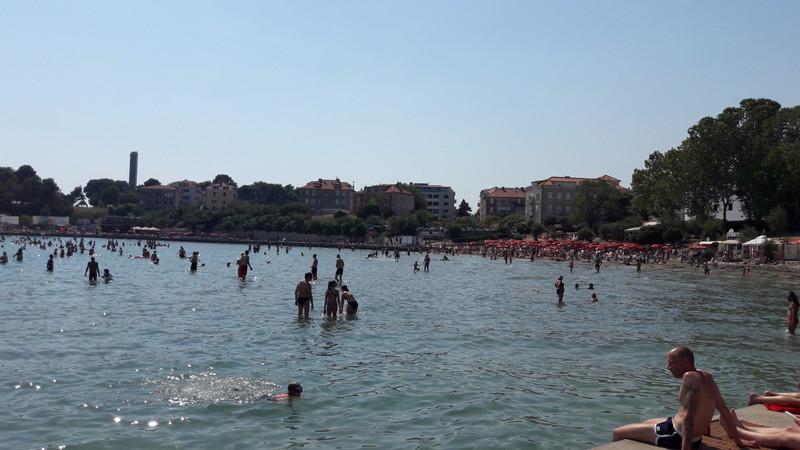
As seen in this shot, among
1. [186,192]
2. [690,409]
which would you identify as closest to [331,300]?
[690,409]

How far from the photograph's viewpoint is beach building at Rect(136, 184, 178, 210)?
546 feet

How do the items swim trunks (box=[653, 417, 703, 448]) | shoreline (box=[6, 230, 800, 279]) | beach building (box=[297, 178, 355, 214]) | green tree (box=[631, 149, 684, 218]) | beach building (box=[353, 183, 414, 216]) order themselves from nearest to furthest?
swim trunks (box=[653, 417, 703, 448]) < shoreline (box=[6, 230, 800, 279]) < green tree (box=[631, 149, 684, 218]) < beach building (box=[353, 183, 414, 216]) < beach building (box=[297, 178, 355, 214])

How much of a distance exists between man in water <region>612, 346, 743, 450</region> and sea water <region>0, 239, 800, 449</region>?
237 centimetres

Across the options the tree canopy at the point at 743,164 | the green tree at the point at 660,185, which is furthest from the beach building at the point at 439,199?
the tree canopy at the point at 743,164

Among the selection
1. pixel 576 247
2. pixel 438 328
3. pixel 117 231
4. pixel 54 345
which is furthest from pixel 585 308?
pixel 117 231

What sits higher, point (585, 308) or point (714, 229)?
point (714, 229)

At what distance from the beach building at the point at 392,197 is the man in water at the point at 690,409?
125424 mm

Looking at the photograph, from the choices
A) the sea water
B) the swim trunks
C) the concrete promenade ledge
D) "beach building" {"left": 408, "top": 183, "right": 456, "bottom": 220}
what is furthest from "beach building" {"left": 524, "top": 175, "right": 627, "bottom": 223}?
the swim trunks

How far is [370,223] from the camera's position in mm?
120438

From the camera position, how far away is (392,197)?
138m

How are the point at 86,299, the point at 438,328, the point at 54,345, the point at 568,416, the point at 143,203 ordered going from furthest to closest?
the point at 143,203, the point at 86,299, the point at 438,328, the point at 54,345, the point at 568,416

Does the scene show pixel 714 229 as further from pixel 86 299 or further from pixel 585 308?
pixel 86 299

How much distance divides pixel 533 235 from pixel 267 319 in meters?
83.3

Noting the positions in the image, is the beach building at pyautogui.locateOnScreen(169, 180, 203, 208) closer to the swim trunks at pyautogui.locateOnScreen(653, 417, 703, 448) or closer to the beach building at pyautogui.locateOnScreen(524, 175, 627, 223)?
the beach building at pyautogui.locateOnScreen(524, 175, 627, 223)
